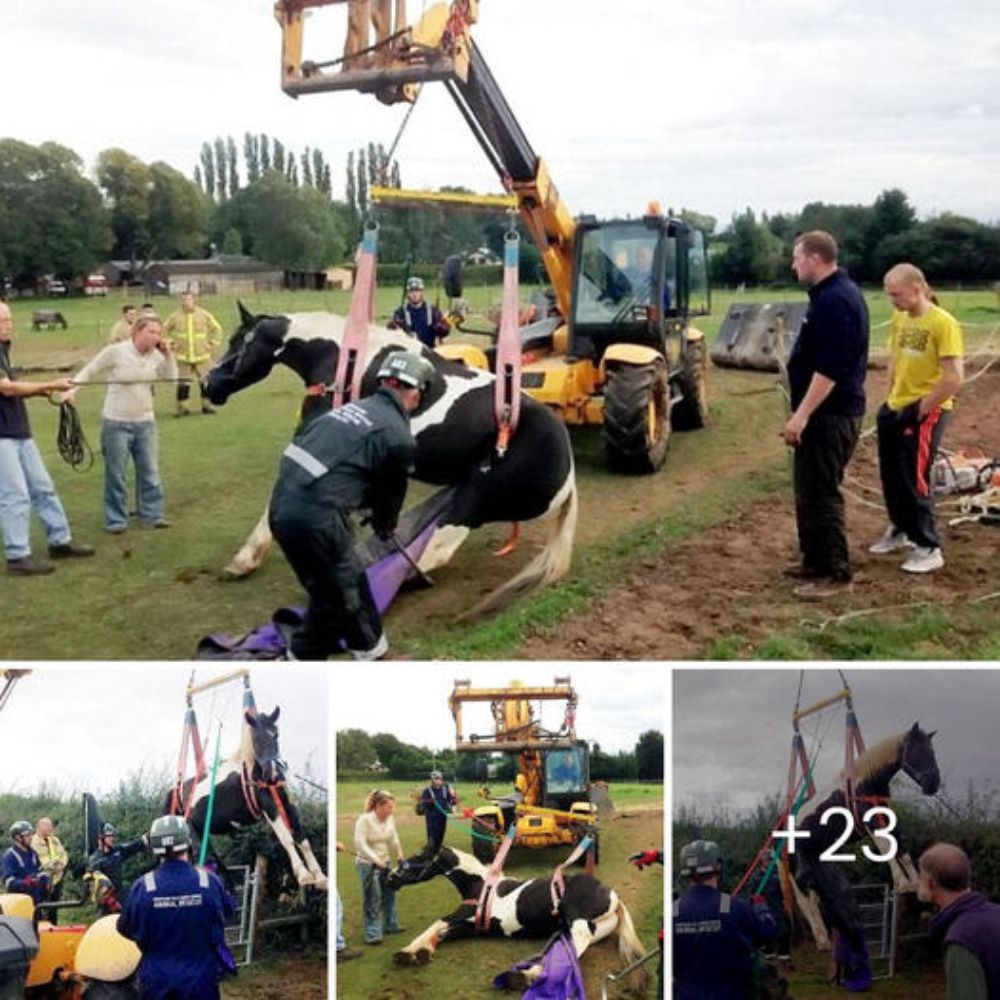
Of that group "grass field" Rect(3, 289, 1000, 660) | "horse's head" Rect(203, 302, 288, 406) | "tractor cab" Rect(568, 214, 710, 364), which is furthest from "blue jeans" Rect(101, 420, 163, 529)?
"tractor cab" Rect(568, 214, 710, 364)

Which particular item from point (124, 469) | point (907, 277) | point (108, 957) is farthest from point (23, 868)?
point (907, 277)

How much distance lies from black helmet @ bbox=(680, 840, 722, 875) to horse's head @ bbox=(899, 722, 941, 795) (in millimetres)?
537

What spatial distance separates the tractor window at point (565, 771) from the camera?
9.06 ft

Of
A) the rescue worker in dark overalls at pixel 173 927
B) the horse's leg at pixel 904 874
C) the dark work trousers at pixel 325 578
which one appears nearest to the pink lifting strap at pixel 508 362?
the dark work trousers at pixel 325 578

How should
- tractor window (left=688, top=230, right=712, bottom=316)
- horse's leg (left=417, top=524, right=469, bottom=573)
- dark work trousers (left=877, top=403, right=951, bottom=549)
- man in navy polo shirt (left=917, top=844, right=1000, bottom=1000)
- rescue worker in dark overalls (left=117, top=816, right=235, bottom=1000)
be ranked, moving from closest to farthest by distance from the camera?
1. man in navy polo shirt (left=917, top=844, right=1000, bottom=1000)
2. rescue worker in dark overalls (left=117, top=816, right=235, bottom=1000)
3. dark work trousers (left=877, top=403, right=951, bottom=549)
4. horse's leg (left=417, top=524, right=469, bottom=573)
5. tractor window (left=688, top=230, right=712, bottom=316)

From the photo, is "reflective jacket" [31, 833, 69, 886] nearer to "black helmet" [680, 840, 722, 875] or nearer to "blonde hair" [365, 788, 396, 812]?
"blonde hair" [365, 788, 396, 812]

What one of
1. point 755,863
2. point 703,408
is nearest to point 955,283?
point 703,408

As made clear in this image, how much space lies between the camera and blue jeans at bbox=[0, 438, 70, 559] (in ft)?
14.4

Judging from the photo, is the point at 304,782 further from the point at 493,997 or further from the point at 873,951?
the point at 873,951

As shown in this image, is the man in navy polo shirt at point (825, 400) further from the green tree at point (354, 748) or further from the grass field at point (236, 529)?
the green tree at point (354, 748)

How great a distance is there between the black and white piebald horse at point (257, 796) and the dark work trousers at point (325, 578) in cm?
30

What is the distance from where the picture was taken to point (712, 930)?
276 cm

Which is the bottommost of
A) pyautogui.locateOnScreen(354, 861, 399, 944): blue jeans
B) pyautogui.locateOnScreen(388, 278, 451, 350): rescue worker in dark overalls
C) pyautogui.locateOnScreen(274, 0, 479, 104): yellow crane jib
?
pyautogui.locateOnScreen(354, 861, 399, 944): blue jeans

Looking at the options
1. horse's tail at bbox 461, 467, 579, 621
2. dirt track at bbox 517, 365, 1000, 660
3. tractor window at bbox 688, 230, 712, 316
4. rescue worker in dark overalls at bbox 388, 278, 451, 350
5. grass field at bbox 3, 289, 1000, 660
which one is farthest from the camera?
tractor window at bbox 688, 230, 712, 316
